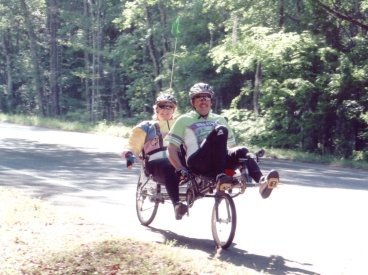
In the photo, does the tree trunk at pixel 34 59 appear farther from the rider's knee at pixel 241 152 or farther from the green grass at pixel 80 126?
the rider's knee at pixel 241 152

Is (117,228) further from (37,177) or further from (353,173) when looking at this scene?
(353,173)

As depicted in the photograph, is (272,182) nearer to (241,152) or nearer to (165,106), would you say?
(241,152)

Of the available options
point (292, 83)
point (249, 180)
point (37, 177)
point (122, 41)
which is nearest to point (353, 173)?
point (292, 83)

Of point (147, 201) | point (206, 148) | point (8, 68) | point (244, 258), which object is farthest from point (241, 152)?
point (8, 68)

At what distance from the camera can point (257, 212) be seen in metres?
10.3

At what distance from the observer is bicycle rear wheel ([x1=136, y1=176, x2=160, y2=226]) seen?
9.11 meters

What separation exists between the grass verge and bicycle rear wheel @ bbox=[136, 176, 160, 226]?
103 cm

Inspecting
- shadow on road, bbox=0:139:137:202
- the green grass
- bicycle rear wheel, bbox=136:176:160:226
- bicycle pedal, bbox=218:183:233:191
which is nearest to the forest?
shadow on road, bbox=0:139:137:202

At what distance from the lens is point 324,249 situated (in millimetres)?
7879

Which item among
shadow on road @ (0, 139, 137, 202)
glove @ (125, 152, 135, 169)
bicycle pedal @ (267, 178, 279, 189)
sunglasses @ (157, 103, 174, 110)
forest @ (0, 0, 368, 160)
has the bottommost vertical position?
shadow on road @ (0, 139, 137, 202)

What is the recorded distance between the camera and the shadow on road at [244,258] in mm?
6954

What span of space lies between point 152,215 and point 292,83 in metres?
16.2

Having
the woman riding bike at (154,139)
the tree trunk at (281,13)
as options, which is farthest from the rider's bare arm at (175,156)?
the tree trunk at (281,13)

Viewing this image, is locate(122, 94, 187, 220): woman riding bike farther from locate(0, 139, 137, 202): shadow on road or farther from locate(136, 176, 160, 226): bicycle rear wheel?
locate(0, 139, 137, 202): shadow on road
